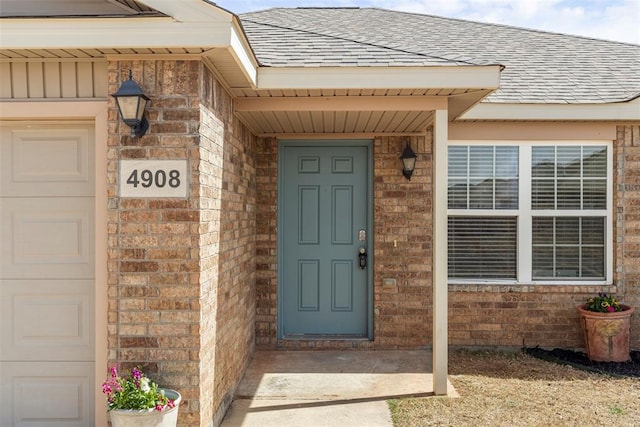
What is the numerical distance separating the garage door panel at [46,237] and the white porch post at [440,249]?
104 inches

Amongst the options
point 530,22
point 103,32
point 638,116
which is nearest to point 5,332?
point 103,32

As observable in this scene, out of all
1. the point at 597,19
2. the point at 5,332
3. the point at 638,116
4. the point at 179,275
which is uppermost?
the point at 597,19

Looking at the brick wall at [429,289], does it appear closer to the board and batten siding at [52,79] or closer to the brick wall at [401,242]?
the brick wall at [401,242]

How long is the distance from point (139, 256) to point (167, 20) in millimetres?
1435

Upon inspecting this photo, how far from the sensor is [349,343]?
5.63 m

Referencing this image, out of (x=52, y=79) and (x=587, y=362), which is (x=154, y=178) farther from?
(x=587, y=362)

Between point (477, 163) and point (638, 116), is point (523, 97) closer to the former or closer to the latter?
point (477, 163)

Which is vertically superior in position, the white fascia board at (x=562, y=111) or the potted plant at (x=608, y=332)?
the white fascia board at (x=562, y=111)

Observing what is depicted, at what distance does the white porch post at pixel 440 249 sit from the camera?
13.7 feet

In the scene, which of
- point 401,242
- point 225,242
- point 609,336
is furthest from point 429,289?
point 225,242

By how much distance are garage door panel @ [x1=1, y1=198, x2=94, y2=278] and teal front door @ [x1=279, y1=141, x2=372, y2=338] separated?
2641mm

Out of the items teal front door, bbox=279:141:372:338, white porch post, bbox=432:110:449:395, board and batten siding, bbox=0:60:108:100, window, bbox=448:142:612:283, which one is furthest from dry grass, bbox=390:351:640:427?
board and batten siding, bbox=0:60:108:100

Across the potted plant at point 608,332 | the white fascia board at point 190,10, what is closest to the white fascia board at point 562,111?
the potted plant at point 608,332

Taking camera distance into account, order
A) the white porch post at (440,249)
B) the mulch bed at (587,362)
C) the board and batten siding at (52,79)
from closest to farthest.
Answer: the board and batten siding at (52,79)
the white porch post at (440,249)
the mulch bed at (587,362)
